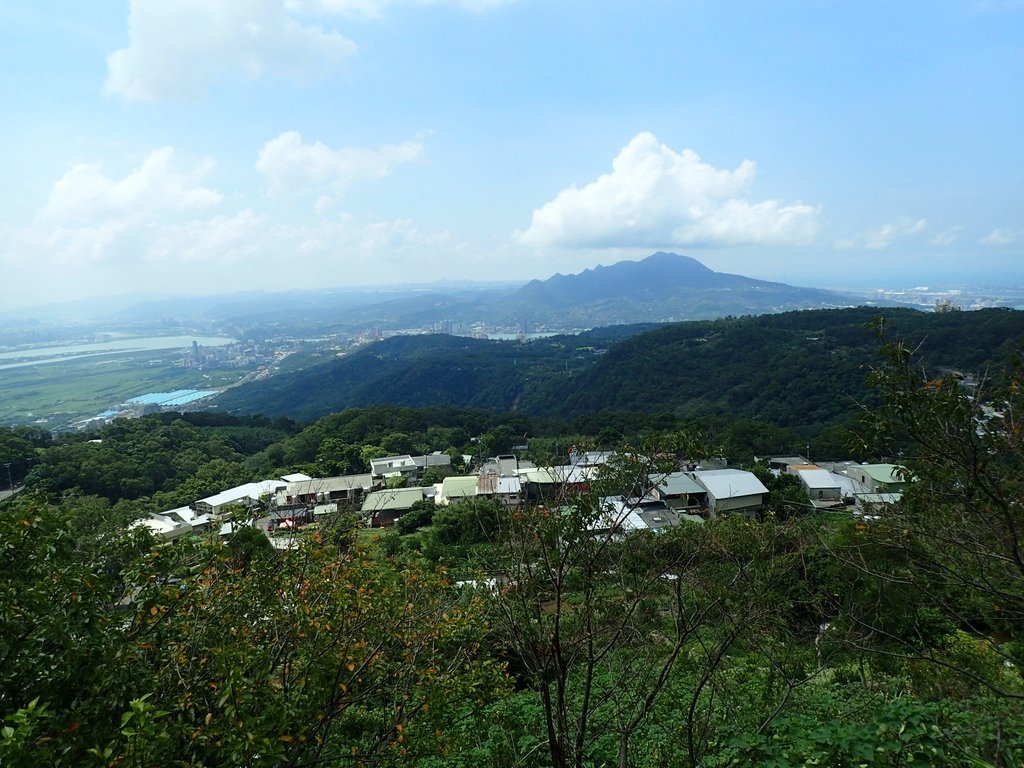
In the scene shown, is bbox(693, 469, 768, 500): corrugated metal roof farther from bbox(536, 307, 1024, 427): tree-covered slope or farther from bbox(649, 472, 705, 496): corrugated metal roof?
bbox(536, 307, 1024, 427): tree-covered slope

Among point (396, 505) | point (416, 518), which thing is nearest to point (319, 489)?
point (396, 505)

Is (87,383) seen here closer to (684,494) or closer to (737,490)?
(684,494)

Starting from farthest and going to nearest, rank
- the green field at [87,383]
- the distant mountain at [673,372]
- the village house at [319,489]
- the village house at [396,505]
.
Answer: the green field at [87,383]
the distant mountain at [673,372]
the village house at [319,489]
the village house at [396,505]

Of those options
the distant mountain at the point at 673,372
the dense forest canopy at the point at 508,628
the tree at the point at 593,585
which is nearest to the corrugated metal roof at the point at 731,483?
the distant mountain at the point at 673,372

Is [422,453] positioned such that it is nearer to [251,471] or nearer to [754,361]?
[251,471]

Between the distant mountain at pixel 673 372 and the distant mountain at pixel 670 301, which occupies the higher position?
the distant mountain at pixel 670 301

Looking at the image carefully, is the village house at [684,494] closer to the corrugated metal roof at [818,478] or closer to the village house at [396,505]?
the corrugated metal roof at [818,478]

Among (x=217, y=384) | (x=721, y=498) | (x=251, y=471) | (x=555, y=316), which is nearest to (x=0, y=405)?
(x=217, y=384)
